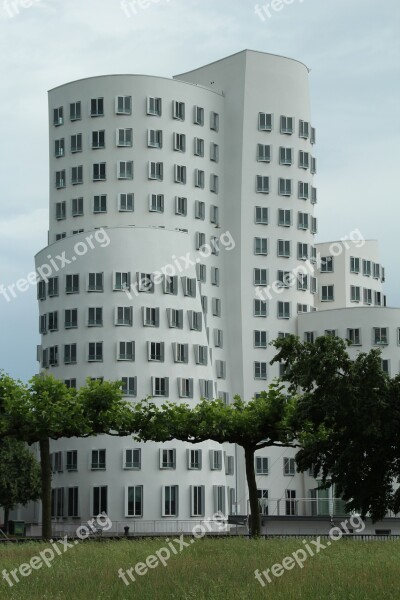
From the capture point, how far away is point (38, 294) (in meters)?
107

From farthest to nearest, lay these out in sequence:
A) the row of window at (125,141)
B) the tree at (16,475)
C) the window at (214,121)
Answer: the window at (214,121)
the row of window at (125,141)
the tree at (16,475)

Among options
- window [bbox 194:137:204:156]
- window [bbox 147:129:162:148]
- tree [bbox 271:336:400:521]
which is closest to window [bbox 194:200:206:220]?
window [bbox 194:137:204:156]

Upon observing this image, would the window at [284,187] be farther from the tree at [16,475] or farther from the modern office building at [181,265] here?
the tree at [16,475]

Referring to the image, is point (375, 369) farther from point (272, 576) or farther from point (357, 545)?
point (272, 576)

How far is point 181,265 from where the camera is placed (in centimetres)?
10475

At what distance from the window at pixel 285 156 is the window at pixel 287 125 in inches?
66.8

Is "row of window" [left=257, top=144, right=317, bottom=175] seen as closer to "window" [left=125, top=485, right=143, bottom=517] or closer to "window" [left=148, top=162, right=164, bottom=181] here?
"window" [left=148, top=162, right=164, bottom=181]

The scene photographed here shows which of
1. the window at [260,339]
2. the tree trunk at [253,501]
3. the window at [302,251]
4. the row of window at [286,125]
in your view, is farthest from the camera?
the window at [302,251]

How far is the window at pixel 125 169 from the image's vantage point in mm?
112000

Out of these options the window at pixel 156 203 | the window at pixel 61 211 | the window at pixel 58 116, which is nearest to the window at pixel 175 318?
the window at pixel 156 203

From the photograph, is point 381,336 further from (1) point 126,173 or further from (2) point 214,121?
(1) point 126,173

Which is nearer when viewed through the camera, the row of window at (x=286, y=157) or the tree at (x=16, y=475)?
the tree at (x=16, y=475)

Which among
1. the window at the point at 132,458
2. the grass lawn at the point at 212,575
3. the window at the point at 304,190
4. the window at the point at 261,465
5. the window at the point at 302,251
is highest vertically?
the window at the point at 304,190

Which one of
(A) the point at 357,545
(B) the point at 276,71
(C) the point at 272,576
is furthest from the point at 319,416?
(B) the point at 276,71
